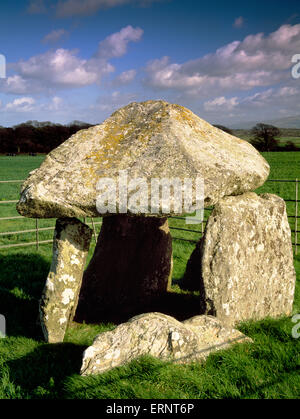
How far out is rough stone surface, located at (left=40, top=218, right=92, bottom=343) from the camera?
17.4 feet

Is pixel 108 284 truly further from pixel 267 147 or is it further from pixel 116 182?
pixel 267 147

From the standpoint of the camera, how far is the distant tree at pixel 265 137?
160ft

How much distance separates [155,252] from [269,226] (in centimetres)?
218

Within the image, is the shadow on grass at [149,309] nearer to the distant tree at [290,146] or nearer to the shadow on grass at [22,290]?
the shadow on grass at [22,290]

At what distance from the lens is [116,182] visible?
4.96 meters

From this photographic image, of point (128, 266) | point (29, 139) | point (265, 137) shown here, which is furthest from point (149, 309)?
point (29, 139)

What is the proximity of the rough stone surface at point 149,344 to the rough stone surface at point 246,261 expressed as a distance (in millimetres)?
849

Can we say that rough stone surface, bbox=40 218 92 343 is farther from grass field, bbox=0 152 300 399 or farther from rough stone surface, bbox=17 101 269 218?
rough stone surface, bbox=17 101 269 218

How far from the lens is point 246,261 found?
214 inches

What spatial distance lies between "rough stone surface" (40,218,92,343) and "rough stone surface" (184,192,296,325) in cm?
163

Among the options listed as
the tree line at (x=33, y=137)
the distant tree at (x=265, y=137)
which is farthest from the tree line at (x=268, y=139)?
the tree line at (x=33, y=137)
